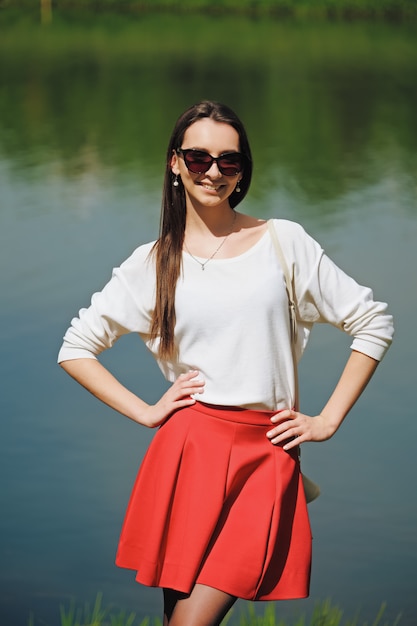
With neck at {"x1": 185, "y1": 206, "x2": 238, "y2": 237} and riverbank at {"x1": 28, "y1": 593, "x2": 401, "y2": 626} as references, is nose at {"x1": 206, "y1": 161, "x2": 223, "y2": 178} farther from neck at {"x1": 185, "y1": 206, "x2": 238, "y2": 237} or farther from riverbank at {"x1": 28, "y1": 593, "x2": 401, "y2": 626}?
riverbank at {"x1": 28, "y1": 593, "x2": 401, "y2": 626}

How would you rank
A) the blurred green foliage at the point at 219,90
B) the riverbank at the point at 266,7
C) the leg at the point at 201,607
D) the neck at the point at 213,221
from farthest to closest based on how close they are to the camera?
the riverbank at the point at 266,7 < the blurred green foliage at the point at 219,90 < the neck at the point at 213,221 < the leg at the point at 201,607

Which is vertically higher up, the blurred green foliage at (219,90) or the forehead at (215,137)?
the blurred green foliage at (219,90)

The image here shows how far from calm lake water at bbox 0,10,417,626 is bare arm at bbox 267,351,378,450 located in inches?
84.2

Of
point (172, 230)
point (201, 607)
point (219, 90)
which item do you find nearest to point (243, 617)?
point (201, 607)

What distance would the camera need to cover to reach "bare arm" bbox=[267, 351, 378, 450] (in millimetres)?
2762

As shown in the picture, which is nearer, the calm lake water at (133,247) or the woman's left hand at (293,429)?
the woman's left hand at (293,429)

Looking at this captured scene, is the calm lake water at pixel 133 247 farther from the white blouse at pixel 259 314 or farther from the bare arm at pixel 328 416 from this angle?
the white blouse at pixel 259 314

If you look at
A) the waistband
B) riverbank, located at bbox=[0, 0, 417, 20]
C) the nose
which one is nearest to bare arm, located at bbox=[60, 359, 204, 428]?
the waistband

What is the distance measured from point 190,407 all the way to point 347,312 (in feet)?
1.16

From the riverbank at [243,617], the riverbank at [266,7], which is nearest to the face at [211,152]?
the riverbank at [243,617]

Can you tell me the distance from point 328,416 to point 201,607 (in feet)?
1.49

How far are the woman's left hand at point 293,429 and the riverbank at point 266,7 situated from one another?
25072mm

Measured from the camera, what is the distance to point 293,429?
277 centimetres

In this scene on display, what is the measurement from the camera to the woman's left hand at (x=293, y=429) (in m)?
2.75
